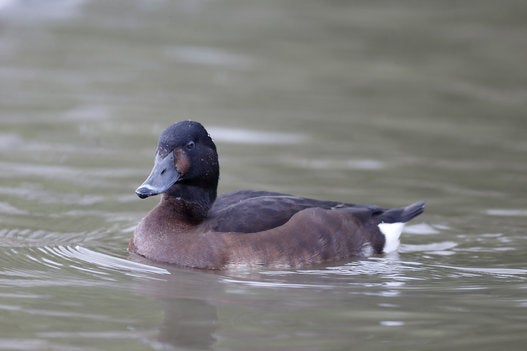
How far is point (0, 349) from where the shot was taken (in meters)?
6.02

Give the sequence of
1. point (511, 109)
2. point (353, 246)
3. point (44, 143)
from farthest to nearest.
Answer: point (511, 109) → point (44, 143) → point (353, 246)

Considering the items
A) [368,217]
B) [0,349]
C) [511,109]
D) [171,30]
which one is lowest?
[0,349]

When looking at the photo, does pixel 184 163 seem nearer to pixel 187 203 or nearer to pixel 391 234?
pixel 187 203

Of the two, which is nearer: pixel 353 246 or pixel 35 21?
pixel 353 246

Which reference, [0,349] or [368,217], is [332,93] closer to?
[368,217]

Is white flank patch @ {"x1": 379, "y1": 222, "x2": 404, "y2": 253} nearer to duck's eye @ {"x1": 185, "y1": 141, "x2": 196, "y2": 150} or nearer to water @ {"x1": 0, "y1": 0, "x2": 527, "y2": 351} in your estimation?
water @ {"x1": 0, "y1": 0, "x2": 527, "y2": 351}

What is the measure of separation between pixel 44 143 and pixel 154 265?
352cm

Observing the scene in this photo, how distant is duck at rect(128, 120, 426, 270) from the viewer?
26.3 ft

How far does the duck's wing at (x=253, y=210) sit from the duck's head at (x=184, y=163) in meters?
0.19

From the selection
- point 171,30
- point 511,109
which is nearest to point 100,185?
point 511,109

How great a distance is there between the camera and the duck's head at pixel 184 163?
8062 mm

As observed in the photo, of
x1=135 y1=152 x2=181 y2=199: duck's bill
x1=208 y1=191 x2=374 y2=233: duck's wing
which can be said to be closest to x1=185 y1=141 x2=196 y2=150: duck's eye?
x1=135 y1=152 x2=181 y2=199: duck's bill

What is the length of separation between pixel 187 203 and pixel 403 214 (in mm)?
1701

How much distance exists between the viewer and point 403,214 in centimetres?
887
